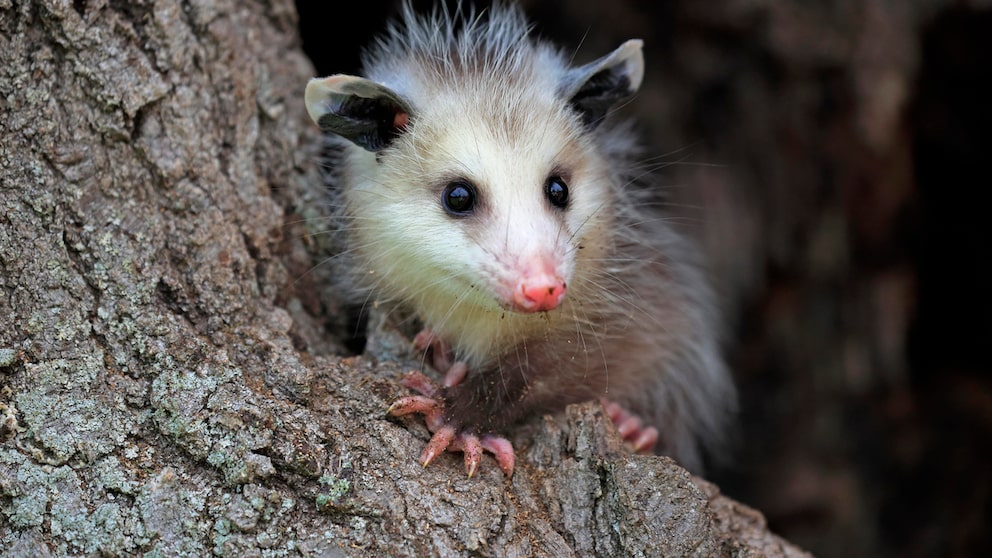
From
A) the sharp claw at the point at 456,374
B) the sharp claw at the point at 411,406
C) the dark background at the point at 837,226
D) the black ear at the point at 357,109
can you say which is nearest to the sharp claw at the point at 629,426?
the sharp claw at the point at 456,374

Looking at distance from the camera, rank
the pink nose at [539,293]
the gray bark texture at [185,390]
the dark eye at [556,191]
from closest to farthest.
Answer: the gray bark texture at [185,390]
the pink nose at [539,293]
the dark eye at [556,191]

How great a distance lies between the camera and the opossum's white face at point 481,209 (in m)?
1.88

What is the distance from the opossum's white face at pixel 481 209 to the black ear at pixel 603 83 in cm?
7

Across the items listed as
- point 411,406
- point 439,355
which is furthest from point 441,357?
point 411,406

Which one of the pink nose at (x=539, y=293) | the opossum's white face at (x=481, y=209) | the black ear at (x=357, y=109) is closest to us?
the pink nose at (x=539, y=293)

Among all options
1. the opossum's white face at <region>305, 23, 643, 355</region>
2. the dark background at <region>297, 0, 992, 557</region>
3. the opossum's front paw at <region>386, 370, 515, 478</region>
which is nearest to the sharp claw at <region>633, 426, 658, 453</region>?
the opossum's white face at <region>305, 23, 643, 355</region>

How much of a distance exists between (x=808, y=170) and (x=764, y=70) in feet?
1.37

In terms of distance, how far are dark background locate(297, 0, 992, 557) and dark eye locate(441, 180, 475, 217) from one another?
155 cm

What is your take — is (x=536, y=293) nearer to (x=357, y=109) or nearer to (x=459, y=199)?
(x=459, y=199)

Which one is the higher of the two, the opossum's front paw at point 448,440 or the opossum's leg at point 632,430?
the opossum's front paw at point 448,440

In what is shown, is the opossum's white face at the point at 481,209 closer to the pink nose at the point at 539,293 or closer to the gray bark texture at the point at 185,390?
the pink nose at the point at 539,293

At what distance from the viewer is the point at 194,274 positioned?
1953 mm

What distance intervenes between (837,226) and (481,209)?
203cm

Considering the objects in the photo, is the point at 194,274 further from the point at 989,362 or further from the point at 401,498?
the point at 989,362
